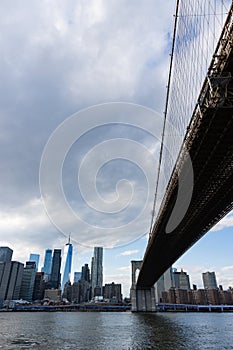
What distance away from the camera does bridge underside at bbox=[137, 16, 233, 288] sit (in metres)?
12.8

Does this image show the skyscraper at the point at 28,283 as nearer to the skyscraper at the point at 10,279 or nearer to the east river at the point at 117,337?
the skyscraper at the point at 10,279

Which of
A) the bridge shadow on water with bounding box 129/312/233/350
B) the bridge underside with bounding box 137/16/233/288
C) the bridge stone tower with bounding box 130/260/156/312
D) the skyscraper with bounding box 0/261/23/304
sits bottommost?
the bridge shadow on water with bounding box 129/312/233/350

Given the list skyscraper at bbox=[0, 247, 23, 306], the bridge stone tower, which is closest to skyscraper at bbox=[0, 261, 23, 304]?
skyscraper at bbox=[0, 247, 23, 306]

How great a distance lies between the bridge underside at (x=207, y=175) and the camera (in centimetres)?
1279

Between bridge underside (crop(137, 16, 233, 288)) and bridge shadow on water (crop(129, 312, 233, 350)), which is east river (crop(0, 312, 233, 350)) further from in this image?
bridge underside (crop(137, 16, 233, 288))

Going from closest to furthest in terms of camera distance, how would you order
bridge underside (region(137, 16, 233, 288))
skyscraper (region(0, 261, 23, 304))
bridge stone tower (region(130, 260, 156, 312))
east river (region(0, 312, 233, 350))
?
bridge underside (region(137, 16, 233, 288)) < east river (region(0, 312, 233, 350)) < bridge stone tower (region(130, 260, 156, 312)) < skyscraper (region(0, 261, 23, 304))

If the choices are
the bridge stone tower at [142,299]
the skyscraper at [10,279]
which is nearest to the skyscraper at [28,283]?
the skyscraper at [10,279]

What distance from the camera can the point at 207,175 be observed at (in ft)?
69.7

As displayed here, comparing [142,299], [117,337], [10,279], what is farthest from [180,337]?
[10,279]

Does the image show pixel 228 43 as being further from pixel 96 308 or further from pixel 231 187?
pixel 96 308

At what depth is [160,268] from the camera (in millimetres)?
52688

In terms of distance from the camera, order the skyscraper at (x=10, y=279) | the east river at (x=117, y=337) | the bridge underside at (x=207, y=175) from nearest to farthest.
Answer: the bridge underside at (x=207, y=175) < the east river at (x=117, y=337) < the skyscraper at (x=10, y=279)

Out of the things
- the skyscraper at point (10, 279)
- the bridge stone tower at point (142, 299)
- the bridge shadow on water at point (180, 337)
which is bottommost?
the bridge shadow on water at point (180, 337)

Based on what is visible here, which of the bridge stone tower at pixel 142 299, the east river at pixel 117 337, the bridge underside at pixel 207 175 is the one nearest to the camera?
the bridge underside at pixel 207 175
